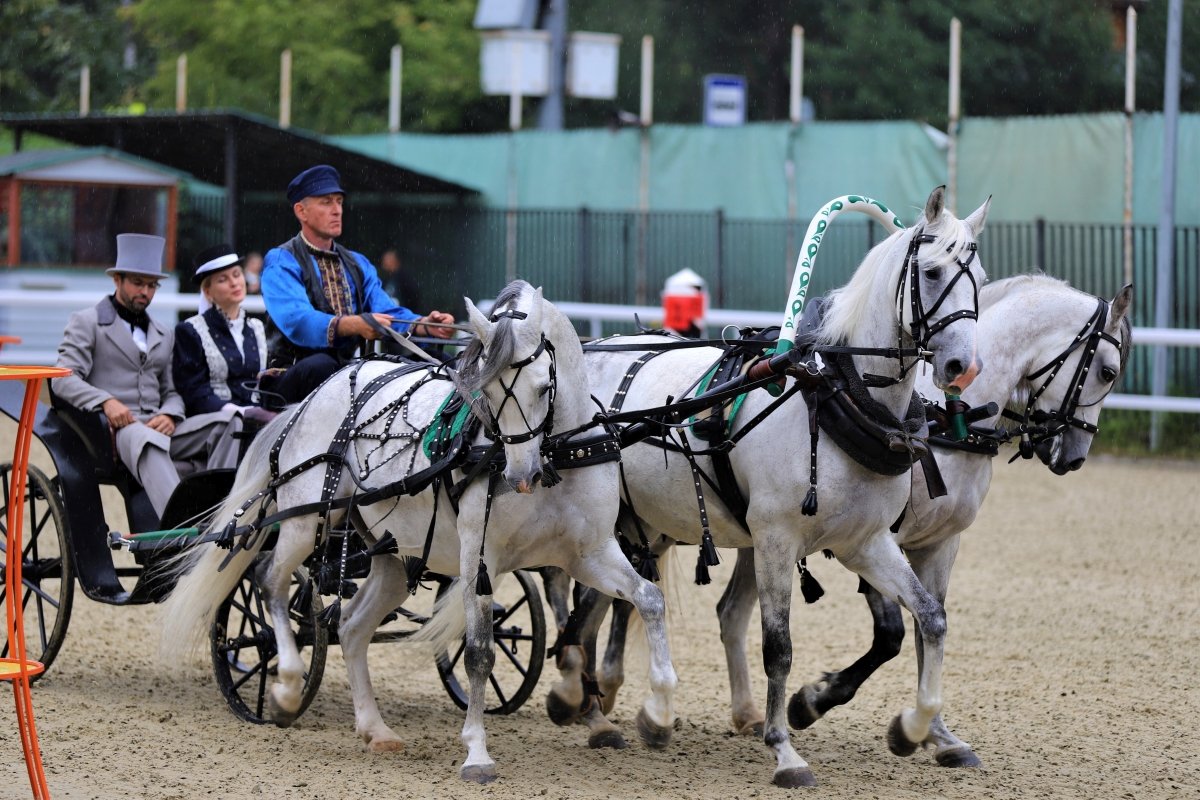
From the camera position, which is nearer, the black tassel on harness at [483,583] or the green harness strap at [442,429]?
the black tassel on harness at [483,583]

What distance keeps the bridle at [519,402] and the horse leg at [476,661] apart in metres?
0.56

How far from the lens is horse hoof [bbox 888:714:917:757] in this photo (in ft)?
19.0

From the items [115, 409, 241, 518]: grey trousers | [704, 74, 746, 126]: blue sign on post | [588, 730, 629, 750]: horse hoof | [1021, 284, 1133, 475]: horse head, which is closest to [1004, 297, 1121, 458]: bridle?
[1021, 284, 1133, 475]: horse head

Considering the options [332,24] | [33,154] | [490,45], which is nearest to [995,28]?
[490,45]

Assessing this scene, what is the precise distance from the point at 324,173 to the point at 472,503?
1942mm

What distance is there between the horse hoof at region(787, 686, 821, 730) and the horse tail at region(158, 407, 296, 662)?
2.22 metres

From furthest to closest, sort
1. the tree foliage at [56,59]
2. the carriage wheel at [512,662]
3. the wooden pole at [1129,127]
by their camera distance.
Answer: the tree foliage at [56,59] → the wooden pole at [1129,127] → the carriage wheel at [512,662]

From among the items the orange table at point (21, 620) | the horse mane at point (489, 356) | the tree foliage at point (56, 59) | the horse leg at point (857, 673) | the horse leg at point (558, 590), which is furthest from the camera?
the tree foliage at point (56, 59)

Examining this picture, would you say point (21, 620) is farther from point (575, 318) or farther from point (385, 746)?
point (575, 318)

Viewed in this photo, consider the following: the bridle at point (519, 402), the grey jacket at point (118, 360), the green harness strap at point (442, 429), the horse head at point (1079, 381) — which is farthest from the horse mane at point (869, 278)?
the grey jacket at point (118, 360)

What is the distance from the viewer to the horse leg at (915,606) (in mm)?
5551

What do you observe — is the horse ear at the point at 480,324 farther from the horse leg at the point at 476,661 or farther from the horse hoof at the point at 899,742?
the horse hoof at the point at 899,742

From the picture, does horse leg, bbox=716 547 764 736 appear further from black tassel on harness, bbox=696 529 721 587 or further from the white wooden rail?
the white wooden rail

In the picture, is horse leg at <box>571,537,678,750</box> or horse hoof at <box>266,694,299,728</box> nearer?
horse leg at <box>571,537,678,750</box>
